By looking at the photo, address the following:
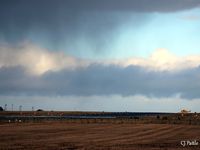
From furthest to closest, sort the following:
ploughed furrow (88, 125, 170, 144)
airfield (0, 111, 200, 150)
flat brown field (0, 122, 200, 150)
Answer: ploughed furrow (88, 125, 170, 144)
airfield (0, 111, 200, 150)
flat brown field (0, 122, 200, 150)

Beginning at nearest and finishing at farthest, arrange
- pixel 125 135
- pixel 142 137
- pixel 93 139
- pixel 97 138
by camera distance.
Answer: pixel 93 139 → pixel 97 138 → pixel 142 137 → pixel 125 135

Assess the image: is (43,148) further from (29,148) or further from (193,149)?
(193,149)

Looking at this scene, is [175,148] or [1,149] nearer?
[1,149]

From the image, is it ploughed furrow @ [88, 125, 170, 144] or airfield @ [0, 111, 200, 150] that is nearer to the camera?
airfield @ [0, 111, 200, 150]

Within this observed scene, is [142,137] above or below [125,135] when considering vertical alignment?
below

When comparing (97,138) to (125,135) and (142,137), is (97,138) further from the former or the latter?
(125,135)

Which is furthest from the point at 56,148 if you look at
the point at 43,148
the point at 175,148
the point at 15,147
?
the point at 175,148

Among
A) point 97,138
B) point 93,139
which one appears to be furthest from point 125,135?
point 93,139

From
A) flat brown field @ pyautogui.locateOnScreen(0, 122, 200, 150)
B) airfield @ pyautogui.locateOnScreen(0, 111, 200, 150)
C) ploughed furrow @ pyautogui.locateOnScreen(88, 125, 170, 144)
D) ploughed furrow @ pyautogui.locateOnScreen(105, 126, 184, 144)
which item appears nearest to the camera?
flat brown field @ pyautogui.locateOnScreen(0, 122, 200, 150)

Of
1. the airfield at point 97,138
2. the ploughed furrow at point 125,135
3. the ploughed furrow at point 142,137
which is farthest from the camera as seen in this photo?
the ploughed furrow at point 125,135

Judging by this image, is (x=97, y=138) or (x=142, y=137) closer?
(x=97, y=138)

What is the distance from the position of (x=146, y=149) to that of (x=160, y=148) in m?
2.16

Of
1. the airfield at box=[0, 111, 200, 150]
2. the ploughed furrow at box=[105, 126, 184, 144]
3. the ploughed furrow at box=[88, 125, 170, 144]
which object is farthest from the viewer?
the ploughed furrow at box=[88, 125, 170, 144]

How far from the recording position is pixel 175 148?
148ft
